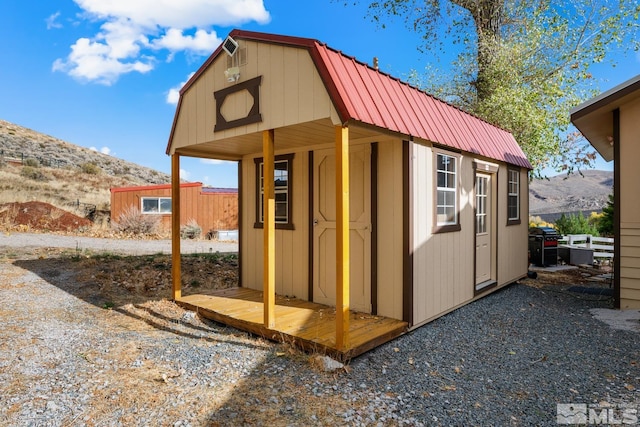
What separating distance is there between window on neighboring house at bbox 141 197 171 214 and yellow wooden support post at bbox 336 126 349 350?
15.4 meters

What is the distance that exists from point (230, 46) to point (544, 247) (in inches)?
353

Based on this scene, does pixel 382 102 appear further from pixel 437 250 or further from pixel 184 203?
pixel 184 203

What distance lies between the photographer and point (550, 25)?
1173 cm

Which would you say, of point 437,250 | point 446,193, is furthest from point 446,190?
point 437,250

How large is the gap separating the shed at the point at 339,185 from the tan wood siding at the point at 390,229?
0.02m

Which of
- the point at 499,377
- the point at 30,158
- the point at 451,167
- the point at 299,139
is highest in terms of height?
the point at 30,158

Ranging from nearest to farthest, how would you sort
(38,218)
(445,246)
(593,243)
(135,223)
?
1. (445,246)
2. (593,243)
3. (38,218)
4. (135,223)

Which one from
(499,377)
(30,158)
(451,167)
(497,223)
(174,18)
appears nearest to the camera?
(499,377)

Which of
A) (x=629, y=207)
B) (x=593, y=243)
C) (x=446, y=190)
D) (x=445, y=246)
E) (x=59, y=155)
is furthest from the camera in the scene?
(x=59, y=155)

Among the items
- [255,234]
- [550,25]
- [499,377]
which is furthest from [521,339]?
[550,25]

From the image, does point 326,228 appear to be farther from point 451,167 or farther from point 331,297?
point 451,167

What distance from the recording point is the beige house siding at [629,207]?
528cm

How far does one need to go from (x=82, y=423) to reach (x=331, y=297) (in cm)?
322

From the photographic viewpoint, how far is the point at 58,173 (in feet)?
92.0
